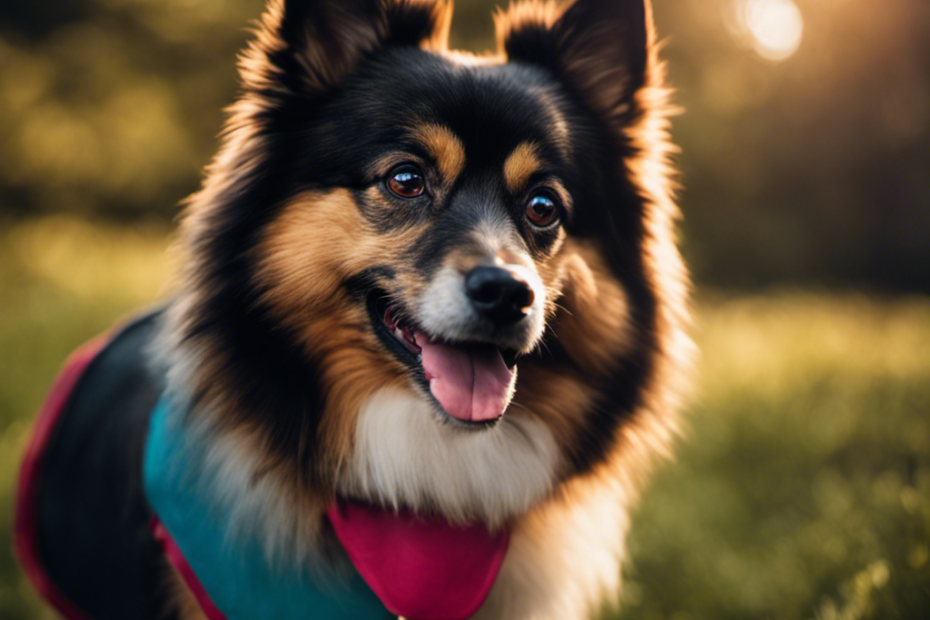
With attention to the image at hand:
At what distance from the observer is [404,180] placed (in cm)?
229

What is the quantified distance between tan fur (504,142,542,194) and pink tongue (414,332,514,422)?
0.57 m

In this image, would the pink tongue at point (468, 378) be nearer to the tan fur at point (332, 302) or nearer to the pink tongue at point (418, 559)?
the tan fur at point (332, 302)

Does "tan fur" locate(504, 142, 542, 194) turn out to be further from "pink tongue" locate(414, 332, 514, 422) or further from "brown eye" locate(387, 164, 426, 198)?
"pink tongue" locate(414, 332, 514, 422)

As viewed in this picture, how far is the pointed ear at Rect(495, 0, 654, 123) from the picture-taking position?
260 cm

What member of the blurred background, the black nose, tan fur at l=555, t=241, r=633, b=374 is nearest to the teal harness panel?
the black nose

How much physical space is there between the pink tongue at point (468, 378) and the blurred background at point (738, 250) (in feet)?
5.58

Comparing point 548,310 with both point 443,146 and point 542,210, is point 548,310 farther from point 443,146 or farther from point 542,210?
point 443,146

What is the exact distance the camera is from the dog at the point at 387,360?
7.08ft

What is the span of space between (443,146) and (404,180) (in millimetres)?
167

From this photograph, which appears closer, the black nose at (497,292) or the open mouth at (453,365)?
the black nose at (497,292)

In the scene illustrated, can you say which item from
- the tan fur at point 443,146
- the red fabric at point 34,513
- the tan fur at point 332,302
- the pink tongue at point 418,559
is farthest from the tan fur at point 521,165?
the red fabric at point 34,513

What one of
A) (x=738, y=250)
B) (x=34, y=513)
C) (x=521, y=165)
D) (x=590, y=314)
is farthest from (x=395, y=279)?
(x=738, y=250)

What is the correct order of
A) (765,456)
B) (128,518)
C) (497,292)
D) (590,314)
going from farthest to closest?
(765,456)
(590,314)
(128,518)
(497,292)

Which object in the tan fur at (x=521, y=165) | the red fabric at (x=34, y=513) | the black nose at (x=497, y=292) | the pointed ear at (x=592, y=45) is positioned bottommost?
the red fabric at (x=34, y=513)
